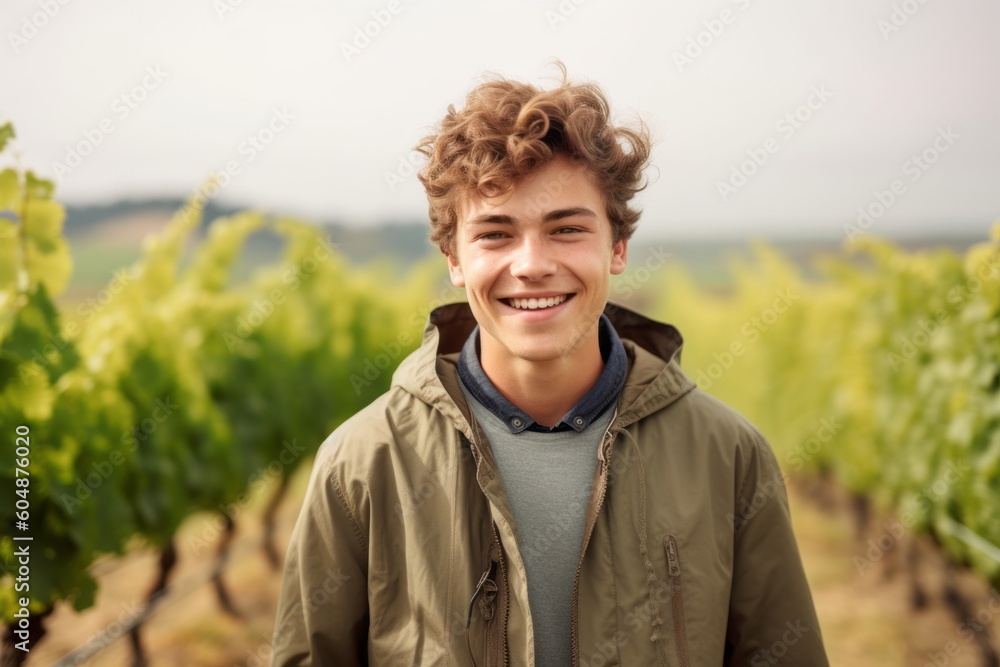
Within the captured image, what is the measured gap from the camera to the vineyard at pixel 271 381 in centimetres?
329

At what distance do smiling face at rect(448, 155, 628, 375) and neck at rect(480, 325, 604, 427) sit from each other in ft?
0.12

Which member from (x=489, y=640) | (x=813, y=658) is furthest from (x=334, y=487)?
(x=813, y=658)

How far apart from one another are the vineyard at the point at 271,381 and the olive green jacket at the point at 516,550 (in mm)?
1654

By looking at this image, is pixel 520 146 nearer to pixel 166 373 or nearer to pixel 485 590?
pixel 485 590

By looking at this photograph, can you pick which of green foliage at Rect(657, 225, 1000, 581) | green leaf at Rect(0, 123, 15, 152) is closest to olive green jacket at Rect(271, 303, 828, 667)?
green leaf at Rect(0, 123, 15, 152)

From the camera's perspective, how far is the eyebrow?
2.02 m

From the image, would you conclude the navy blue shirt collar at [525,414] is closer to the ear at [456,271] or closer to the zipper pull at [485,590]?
the ear at [456,271]

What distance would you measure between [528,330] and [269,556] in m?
5.93

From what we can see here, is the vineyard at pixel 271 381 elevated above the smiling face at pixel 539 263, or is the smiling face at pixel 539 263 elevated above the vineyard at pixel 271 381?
the smiling face at pixel 539 263

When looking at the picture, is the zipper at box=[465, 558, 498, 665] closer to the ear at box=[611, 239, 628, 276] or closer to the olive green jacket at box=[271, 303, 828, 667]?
the olive green jacket at box=[271, 303, 828, 667]

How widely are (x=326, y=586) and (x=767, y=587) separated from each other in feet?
3.01

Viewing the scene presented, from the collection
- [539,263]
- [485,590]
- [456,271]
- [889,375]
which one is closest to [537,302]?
[539,263]

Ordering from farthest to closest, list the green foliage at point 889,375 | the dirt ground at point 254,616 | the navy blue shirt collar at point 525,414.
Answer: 1. the dirt ground at point 254,616
2. the green foliage at point 889,375
3. the navy blue shirt collar at point 525,414

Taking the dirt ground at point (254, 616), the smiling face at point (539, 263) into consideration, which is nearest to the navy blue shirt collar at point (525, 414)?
the smiling face at point (539, 263)
